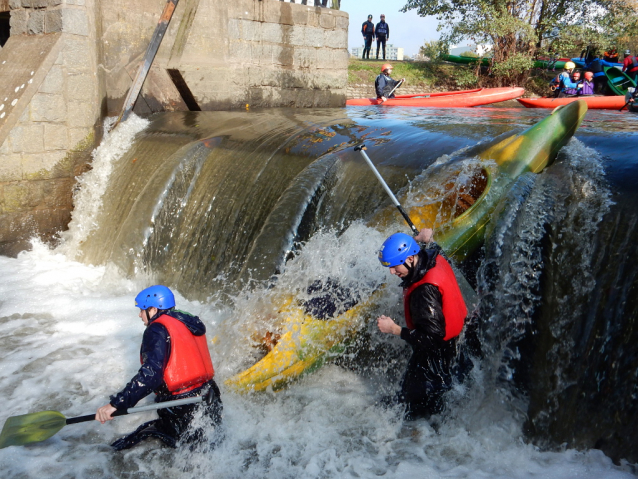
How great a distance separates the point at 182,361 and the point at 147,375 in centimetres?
23

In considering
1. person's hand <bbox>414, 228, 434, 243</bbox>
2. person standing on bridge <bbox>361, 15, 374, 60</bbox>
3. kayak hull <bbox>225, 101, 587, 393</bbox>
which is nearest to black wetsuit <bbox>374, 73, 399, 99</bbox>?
kayak hull <bbox>225, 101, 587, 393</bbox>

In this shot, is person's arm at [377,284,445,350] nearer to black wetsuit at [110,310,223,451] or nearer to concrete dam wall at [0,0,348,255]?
black wetsuit at [110,310,223,451]

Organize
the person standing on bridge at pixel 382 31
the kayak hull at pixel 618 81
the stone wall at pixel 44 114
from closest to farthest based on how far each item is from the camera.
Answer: the stone wall at pixel 44 114 < the kayak hull at pixel 618 81 < the person standing on bridge at pixel 382 31

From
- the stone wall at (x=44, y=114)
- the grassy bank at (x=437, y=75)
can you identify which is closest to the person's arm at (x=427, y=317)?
the stone wall at (x=44, y=114)

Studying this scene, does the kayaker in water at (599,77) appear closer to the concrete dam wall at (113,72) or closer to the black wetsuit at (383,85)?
the black wetsuit at (383,85)

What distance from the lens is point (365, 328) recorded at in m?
4.16

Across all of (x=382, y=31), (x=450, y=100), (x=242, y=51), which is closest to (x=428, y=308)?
(x=242, y=51)

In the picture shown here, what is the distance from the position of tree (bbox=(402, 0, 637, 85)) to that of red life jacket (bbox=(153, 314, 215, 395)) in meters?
19.0

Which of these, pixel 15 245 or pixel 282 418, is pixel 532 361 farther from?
pixel 15 245

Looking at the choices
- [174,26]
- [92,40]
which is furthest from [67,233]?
[174,26]

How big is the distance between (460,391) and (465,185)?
63.7 inches

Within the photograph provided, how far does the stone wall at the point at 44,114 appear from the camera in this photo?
7.19 m

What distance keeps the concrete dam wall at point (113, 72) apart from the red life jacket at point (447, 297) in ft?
18.6

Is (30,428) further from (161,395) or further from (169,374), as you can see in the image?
(169,374)
